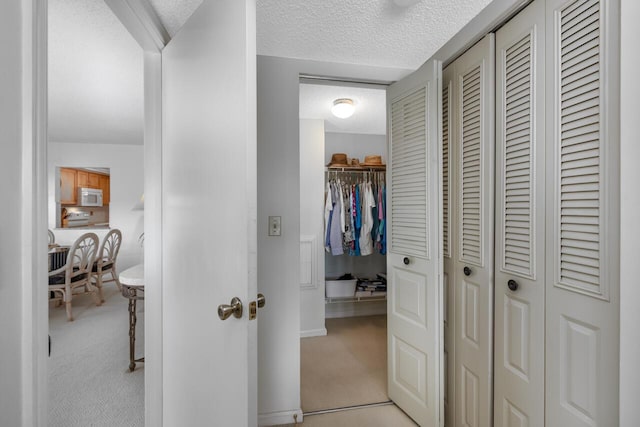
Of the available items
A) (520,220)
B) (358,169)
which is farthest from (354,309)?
(520,220)

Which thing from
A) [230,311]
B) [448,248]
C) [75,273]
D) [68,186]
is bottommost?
[75,273]

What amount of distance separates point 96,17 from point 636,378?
96.8 inches

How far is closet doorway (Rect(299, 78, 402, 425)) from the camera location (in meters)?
2.60

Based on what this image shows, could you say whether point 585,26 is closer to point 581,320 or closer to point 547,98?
point 547,98

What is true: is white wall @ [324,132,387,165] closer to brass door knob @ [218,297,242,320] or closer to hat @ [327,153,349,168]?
hat @ [327,153,349,168]

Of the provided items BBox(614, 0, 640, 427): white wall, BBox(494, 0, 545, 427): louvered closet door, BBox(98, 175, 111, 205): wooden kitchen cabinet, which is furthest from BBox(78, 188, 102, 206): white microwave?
BBox(614, 0, 640, 427): white wall

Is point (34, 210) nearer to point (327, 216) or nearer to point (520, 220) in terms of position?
point (520, 220)

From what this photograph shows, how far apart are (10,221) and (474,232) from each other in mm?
1590

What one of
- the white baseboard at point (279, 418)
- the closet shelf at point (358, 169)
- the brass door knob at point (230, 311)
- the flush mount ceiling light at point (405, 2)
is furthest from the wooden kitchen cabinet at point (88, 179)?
the flush mount ceiling light at point (405, 2)

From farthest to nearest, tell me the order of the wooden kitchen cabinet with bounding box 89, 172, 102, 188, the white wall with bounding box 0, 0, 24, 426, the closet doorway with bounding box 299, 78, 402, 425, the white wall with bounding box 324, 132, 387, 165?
the wooden kitchen cabinet with bounding box 89, 172, 102, 188, the white wall with bounding box 324, 132, 387, 165, the closet doorway with bounding box 299, 78, 402, 425, the white wall with bounding box 0, 0, 24, 426

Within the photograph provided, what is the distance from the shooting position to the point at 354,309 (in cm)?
364

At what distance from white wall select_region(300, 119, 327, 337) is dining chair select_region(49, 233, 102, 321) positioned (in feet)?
8.17

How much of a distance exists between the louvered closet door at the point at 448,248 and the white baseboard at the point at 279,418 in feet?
2.71

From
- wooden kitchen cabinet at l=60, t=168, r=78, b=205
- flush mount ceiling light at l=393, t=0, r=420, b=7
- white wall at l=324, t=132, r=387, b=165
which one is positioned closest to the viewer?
flush mount ceiling light at l=393, t=0, r=420, b=7
